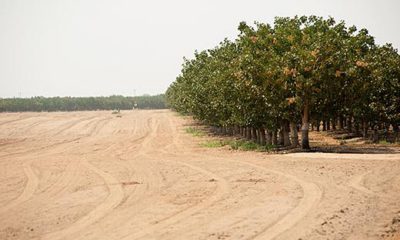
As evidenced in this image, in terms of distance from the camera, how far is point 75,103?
154375mm

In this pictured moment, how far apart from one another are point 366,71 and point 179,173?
45.4 feet

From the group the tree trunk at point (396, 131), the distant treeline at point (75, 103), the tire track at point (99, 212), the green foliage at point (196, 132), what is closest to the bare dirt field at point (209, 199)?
the tire track at point (99, 212)

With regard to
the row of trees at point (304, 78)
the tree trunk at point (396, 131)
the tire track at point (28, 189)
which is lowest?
the tire track at point (28, 189)

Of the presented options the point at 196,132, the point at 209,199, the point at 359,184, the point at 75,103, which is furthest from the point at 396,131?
the point at 75,103

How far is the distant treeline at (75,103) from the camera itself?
141 m

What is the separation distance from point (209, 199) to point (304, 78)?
1372 centimetres

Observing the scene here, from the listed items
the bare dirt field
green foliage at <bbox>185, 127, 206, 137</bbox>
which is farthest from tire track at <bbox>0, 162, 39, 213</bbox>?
green foliage at <bbox>185, 127, 206, 137</bbox>

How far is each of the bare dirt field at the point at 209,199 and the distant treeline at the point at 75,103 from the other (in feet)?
416

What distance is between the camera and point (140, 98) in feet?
554

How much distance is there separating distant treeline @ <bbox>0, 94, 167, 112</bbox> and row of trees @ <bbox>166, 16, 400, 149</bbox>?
123896 mm

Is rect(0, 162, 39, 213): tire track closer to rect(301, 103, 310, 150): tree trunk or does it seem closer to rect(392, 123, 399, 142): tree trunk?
rect(301, 103, 310, 150): tree trunk

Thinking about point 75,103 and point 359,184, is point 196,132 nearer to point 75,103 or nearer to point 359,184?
point 359,184

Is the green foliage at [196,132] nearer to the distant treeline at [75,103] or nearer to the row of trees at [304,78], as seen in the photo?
the row of trees at [304,78]

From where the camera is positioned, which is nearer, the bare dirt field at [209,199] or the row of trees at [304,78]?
the bare dirt field at [209,199]
